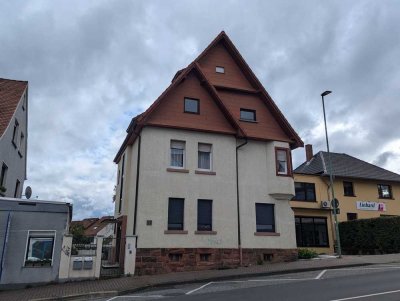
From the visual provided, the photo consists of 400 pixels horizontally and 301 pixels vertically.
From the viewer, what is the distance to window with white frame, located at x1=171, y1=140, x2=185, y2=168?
832 inches

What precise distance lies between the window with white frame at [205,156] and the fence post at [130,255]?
553cm

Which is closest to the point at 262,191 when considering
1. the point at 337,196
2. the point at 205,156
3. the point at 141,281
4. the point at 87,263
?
the point at 205,156

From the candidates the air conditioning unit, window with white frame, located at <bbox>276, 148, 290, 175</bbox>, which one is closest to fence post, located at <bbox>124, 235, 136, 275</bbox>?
window with white frame, located at <bbox>276, 148, 290, 175</bbox>

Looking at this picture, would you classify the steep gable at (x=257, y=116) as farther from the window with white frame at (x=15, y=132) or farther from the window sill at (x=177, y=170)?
the window with white frame at (x=15, y=132)

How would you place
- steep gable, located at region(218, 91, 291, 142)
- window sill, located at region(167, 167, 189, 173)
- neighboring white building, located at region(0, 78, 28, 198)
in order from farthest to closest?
steep gable, located at region(218, 91, 291, 142) < neighboring white building, located at region(0, 78, 28, 198) < window sill, located at region(167, 167, 189, 173)

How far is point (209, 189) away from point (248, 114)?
18.7 ft

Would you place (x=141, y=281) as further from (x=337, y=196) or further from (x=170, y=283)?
(x=337, y=196)

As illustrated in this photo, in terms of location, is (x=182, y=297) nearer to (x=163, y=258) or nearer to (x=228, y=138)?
(x=163, y=258)

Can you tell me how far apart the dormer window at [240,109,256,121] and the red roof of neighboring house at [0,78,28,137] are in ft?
43.6

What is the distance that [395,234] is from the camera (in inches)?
976

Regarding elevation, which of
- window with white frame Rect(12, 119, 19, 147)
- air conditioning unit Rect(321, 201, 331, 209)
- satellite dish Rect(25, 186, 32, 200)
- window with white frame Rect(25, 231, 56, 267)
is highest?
window with white frame Rect(12, 119, 19, 147)

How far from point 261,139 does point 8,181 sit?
15335 mm

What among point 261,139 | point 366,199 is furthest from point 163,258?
point 366,199

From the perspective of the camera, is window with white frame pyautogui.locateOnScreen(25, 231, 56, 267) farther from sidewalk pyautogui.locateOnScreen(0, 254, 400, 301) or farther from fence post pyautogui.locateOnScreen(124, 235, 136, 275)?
fence post pyautogui.locateOnScreen(124, 235, 136, 275)
